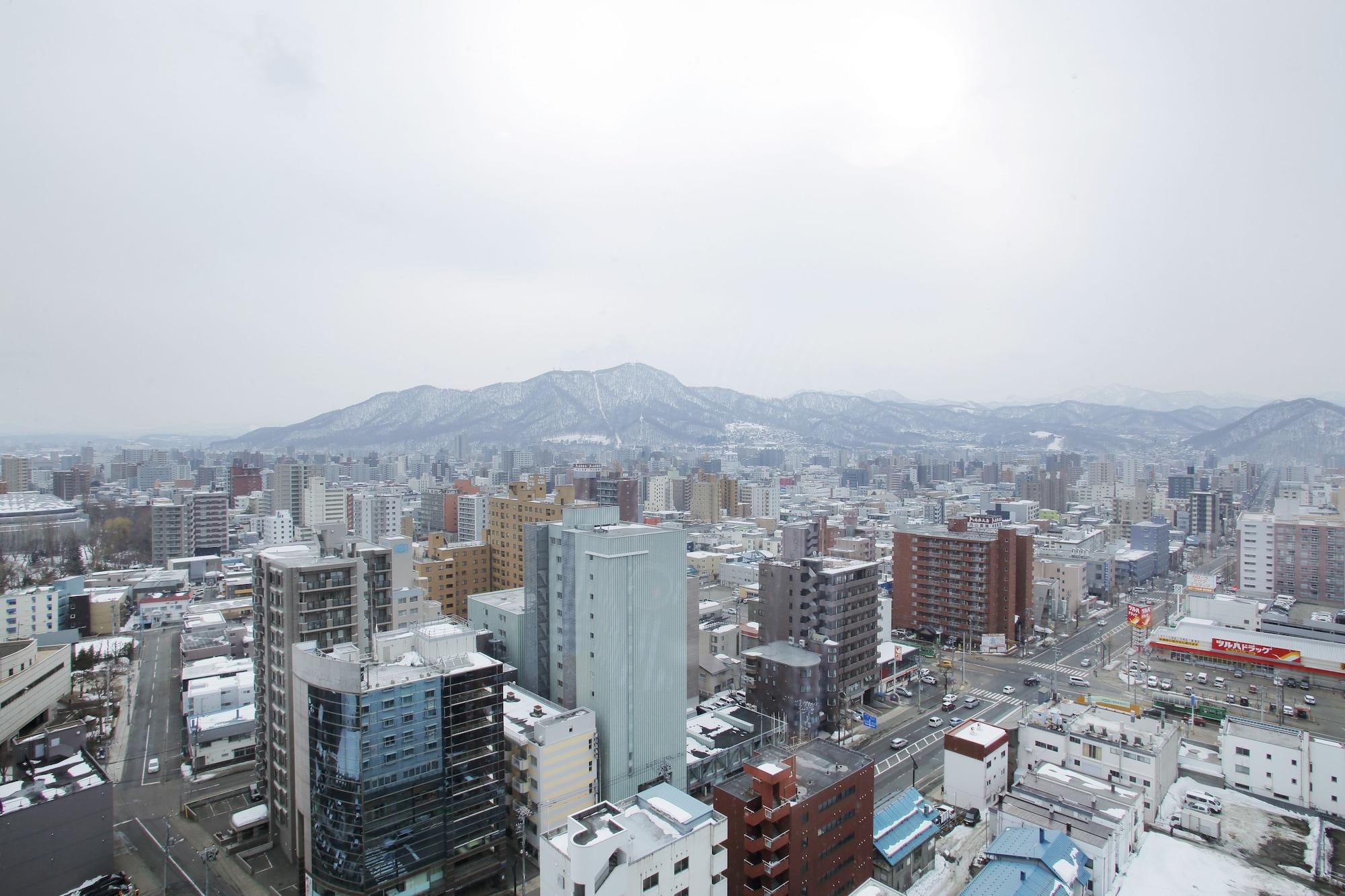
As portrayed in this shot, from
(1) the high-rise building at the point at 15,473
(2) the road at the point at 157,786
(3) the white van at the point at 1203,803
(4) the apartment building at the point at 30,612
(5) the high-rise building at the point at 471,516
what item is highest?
(1) the high-rise building at the point at 15,473

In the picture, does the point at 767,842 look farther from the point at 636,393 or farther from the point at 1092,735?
the point at 636,393

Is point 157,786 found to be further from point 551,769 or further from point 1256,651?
point 1256,651

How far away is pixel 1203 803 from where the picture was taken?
423 inches

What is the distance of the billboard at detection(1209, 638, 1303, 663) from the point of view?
56.4 feet

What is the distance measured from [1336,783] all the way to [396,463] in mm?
70105

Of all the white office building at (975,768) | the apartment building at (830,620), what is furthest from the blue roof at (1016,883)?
the apartment building at (830,620)

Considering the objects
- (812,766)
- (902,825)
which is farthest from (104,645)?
(902,825)

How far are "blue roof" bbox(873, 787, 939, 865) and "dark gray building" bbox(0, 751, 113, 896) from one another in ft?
33.8

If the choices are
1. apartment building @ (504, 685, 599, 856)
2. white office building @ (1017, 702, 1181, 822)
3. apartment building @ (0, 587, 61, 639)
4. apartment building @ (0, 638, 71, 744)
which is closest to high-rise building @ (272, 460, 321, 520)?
apartment building @ (0, 587, 61, 639)

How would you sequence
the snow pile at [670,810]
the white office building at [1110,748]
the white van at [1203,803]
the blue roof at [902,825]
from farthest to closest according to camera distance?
the white office building at [1110,748]
the white van at [1203,803]
the blue roof at [902,825]
the snow pile at [670,810]

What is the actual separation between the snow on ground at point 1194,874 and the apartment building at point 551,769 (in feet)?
21.9

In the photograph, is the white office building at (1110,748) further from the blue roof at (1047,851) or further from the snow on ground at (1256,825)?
the blue roof at (1047,851)

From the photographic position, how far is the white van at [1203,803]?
1048 centimetres

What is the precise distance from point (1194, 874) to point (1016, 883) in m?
2.33
